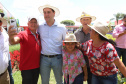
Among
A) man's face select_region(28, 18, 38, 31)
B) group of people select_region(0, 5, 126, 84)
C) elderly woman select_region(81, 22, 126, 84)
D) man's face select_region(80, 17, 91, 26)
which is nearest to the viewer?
elderly woman select_region(81, 22, 126, 84)

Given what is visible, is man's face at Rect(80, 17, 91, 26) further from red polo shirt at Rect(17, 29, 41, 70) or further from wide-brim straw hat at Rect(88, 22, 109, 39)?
red polo shirt at Rect(17, 29, 41, 70)

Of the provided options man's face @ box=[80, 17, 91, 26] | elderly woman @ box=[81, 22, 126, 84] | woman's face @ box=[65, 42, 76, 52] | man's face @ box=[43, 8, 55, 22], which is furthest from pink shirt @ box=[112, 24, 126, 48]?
man's face @ box=[43, 8, 55, 22]

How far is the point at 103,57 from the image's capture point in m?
2.14

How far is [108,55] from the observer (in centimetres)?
204

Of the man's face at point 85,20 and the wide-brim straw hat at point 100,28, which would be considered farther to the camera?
the man's face at point 85,20

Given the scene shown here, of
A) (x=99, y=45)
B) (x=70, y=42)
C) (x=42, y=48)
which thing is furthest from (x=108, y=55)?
(x=42, y=48)

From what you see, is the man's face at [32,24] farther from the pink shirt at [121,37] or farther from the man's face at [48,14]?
the pink shirt at [121,37]

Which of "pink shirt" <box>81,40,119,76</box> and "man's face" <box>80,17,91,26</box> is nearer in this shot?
"pink shirt" <box>81,40,119,76</box>

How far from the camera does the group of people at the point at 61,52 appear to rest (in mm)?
2213

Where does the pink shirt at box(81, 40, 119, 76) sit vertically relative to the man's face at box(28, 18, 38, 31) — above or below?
below

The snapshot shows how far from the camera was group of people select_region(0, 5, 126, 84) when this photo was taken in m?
2.21

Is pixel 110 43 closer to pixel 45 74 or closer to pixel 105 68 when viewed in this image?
pixel 105 68

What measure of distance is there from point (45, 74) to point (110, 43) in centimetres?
168

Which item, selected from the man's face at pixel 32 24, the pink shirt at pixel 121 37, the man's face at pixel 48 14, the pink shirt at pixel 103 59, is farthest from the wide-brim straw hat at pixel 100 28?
the pink shirt at pixel 121 37
